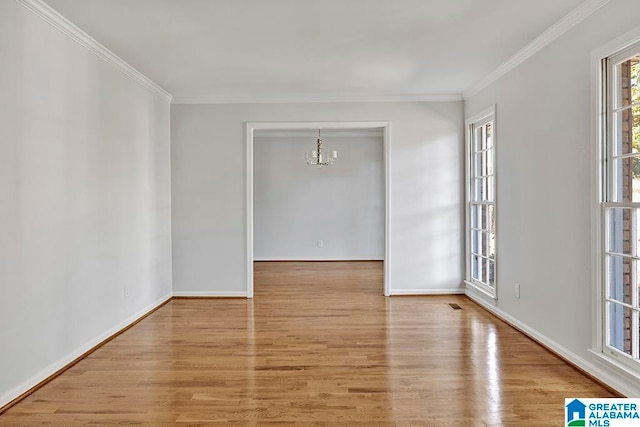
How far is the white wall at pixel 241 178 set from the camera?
18.4ft

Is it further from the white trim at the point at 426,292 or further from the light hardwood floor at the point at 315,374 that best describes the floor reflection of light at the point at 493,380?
the white trim at the point at 426,292

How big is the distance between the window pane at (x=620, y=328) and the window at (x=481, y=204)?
5.83 ft

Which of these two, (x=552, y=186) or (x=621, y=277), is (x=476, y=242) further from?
(x=621, y=277)

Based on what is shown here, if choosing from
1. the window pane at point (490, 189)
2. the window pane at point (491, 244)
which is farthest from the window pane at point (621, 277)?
the window pane at point (490, 189)

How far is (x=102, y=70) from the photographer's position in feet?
12.6

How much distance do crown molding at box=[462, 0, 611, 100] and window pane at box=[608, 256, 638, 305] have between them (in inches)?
66.3

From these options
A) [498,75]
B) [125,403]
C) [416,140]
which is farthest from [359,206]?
[125,403]

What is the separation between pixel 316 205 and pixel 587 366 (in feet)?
21.0

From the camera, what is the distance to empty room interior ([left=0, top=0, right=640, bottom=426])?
8.86ft

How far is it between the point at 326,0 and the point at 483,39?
5.06 ft

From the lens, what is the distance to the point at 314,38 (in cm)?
363

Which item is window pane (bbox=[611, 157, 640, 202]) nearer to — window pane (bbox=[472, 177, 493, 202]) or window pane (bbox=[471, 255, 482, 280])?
window pane (bbox=[472, 177, 493, 202])

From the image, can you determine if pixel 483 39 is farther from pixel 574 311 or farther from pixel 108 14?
pixel 108 14

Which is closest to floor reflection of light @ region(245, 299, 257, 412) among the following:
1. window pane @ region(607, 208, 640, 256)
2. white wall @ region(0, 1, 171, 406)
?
white wall @ region(0, 1, 171, 406)
